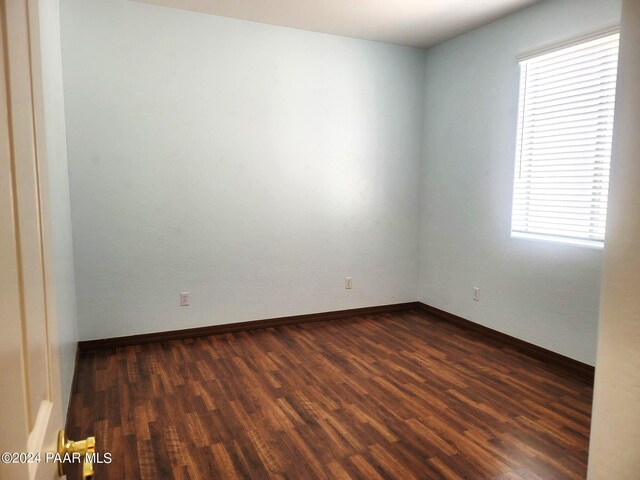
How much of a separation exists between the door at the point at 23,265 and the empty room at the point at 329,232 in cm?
155

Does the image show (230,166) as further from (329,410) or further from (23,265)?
(23,265)

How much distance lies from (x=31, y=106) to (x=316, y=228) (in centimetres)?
382

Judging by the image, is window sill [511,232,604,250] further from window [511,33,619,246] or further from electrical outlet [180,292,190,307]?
electrical outlet [180,292,190,307]

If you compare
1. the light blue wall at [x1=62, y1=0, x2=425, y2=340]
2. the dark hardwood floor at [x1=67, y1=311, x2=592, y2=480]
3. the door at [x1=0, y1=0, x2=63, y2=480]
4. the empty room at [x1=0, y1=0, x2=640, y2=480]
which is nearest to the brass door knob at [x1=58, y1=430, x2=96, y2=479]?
the door at [x1=0, y1=0, x2=63, y2=480]

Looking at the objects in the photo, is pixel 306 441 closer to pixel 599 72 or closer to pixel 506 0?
pixel 599 72

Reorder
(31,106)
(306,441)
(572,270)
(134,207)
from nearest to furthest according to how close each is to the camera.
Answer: (31,106) → (306,441) → (572,270) → (134,207)

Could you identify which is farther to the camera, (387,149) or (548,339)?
(387,149)

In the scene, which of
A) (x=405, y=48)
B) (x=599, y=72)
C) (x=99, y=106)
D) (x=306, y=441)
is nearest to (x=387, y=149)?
(x=405, y=48)

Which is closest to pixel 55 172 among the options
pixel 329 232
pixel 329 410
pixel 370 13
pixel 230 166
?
pixel 230 166

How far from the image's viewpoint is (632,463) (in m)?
0.90

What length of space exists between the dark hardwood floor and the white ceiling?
9.16 ft

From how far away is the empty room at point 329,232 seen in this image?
247 cm

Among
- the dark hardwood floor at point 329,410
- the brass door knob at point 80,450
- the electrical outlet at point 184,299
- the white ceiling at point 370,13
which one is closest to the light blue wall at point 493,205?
the white ceiling at point 370,13

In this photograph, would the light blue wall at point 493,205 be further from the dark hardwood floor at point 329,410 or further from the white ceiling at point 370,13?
the dark hardwood floor at point 329,410
